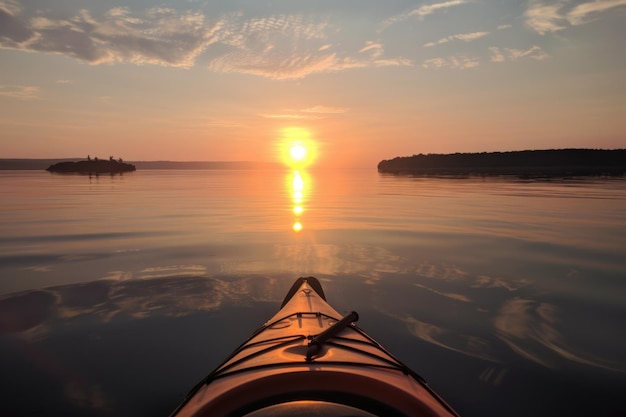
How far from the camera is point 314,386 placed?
10.1 feet

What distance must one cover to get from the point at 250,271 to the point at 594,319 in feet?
22.5

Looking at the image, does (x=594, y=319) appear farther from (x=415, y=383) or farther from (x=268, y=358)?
(x=268, y=358)

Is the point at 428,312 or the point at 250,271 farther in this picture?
the point at 250,271

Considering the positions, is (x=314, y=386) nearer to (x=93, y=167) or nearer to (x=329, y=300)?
(x=329, y=300)

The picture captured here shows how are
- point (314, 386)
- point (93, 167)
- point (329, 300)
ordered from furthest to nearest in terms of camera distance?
point (93, 167), point (329, 300), point (314, 386)

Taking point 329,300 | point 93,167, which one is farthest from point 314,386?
point 93,167

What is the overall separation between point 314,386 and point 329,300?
501cm

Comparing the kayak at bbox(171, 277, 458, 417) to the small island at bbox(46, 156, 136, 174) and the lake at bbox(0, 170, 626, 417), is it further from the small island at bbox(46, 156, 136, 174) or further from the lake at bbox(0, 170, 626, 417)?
the small island at bbox(46, 156, 136, 174)

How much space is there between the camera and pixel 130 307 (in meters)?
7.33

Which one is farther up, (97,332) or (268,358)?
(268,358)

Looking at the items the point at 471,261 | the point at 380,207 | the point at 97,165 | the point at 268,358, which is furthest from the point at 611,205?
the point at 97,165

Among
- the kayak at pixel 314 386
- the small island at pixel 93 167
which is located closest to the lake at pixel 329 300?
the kayak at pixel 314 386

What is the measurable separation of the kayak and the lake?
57.4 inches

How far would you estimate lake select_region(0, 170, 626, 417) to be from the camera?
189 inches
